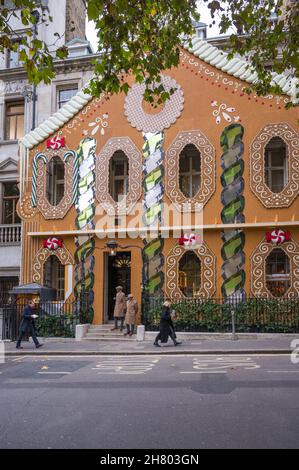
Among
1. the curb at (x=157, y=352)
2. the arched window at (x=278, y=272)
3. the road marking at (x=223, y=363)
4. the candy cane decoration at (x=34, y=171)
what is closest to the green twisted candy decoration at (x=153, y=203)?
the arched window at (x=278, y=272)

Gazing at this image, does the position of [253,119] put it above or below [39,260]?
above

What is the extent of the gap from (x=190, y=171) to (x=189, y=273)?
438cm

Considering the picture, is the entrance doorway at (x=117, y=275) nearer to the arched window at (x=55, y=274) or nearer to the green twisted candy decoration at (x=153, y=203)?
the green twisted candy decoration at (x=153, y=203)

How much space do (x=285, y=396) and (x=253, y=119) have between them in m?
13.7

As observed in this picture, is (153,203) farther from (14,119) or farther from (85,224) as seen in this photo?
(14,119)

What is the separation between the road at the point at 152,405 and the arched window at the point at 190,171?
9.95 metres

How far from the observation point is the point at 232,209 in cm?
1923

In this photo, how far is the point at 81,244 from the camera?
20625mm

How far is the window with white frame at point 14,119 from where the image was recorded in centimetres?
2525

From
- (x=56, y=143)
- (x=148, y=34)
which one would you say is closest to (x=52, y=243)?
(x=56, y=143)

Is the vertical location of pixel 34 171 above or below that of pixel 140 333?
above

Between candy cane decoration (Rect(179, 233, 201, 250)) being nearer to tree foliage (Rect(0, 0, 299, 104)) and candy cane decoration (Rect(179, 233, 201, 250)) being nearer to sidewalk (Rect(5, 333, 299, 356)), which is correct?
sidewalk (Rect(5, 333, 299, 356))
